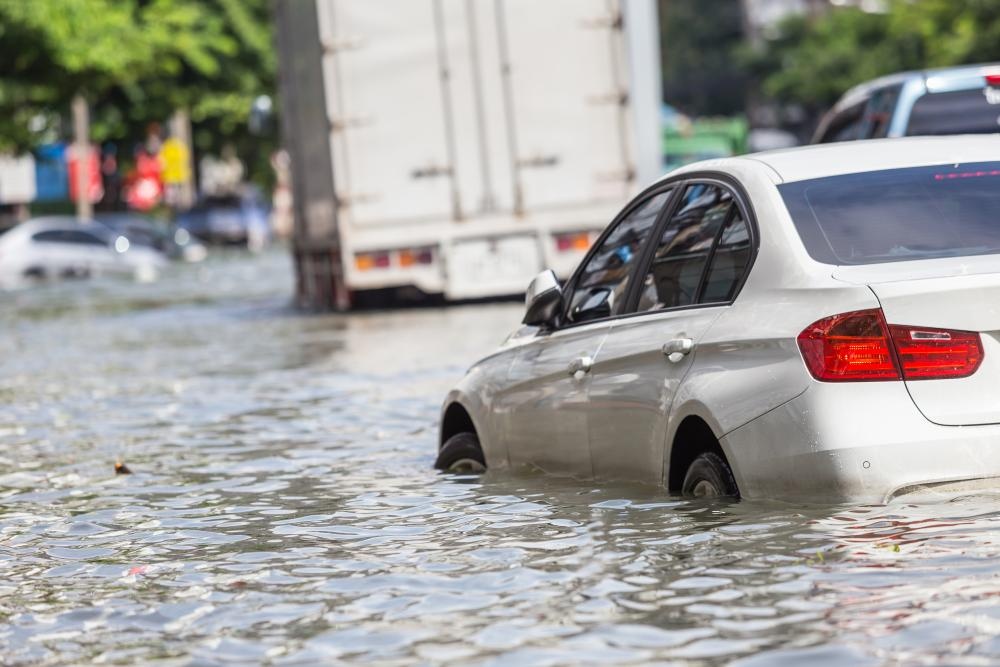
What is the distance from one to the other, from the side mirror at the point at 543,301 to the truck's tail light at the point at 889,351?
1.87 meters

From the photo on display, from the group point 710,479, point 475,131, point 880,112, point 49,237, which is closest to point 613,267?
point 710,479

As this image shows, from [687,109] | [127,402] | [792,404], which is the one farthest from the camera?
[687,109]

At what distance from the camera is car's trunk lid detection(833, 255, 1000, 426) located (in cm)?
641

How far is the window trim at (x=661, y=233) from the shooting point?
6996mm

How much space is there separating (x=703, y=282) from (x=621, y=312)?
67 centimetres

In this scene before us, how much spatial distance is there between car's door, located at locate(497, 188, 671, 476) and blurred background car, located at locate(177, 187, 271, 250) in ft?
193

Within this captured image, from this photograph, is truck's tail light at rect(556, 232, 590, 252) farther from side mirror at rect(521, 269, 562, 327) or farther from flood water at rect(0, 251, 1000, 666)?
side mirror at rect(521, 269, 562, 327)

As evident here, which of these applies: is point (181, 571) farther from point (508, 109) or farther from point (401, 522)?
point (508, 109)

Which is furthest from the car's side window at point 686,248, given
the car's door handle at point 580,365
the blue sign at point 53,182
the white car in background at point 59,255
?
the blue sign at point 53,182

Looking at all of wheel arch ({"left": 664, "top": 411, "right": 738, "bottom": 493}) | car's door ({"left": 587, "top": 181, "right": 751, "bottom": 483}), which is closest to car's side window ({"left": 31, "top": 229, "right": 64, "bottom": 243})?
car's door ({"left": 587, "top": 181, "right": 751, "bottom": 483})

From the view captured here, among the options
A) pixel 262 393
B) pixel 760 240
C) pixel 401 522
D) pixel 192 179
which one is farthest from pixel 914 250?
pixel 192 179

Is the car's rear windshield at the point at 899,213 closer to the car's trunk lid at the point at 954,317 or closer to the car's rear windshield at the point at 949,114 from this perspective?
the car's trunk lid at the point at 954,317

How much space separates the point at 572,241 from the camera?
850 inches

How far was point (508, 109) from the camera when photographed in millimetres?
21391
